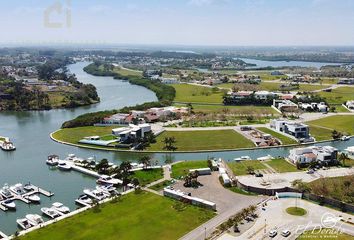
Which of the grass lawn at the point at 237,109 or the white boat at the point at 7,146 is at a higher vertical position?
the grass lawn at the point at 237,109

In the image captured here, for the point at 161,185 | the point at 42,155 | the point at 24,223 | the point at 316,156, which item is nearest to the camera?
the point at 24,223

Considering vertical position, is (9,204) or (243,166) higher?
(243,166)

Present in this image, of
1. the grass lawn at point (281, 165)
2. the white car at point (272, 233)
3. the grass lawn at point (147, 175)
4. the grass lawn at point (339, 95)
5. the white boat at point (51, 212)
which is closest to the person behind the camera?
the white car at point (272, 233)

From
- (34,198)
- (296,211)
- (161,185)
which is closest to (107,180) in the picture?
(161,185)

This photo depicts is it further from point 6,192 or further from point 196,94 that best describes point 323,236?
point 196,94

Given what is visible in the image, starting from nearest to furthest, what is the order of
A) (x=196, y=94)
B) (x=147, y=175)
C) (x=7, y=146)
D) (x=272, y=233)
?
(x=272, y=233), (x=147, y=175), (x=7, y=146), (x=196, y=94)

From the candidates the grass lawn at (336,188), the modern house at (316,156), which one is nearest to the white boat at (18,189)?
the grass lawn at (336,188)

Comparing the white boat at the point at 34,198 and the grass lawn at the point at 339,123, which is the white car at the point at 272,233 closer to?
the white boat at the point at 34,198
